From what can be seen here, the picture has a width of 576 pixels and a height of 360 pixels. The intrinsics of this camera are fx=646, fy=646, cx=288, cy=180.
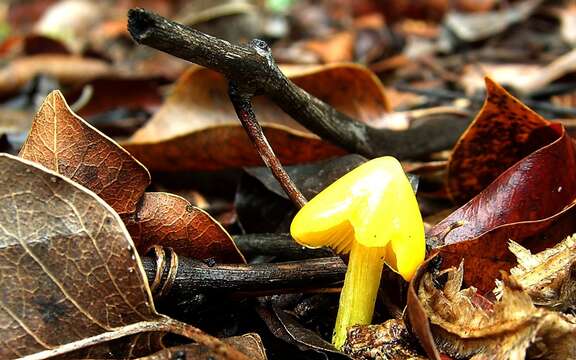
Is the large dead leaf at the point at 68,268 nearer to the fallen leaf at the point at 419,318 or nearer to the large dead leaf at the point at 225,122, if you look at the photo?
the fallen leaf at the point at 419,318

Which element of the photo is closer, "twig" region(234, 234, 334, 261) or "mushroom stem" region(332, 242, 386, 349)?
"mushroom stem" region(332, 242, 386, 349)

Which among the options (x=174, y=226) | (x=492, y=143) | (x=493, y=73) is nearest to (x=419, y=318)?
(x=174, y=226)

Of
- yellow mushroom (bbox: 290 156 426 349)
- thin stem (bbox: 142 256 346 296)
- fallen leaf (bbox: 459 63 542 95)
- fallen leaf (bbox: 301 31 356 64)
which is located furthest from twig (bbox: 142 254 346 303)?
fallen leaf (bbox: 301 31 356 64)

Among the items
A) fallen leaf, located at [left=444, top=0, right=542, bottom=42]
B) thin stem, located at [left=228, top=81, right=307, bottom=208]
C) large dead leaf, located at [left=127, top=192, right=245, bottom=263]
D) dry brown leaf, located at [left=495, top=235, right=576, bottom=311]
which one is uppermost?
thin stem, located at [left=228, top=81, right=307, bottom=208]

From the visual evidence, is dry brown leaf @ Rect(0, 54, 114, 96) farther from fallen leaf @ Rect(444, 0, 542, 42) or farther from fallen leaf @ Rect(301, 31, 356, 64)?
fallen leaf @ Rect(444, 0, 542, 42)

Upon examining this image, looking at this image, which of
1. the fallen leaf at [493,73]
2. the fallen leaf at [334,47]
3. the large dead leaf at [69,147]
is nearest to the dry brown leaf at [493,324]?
the large dead leaf at [69,147]

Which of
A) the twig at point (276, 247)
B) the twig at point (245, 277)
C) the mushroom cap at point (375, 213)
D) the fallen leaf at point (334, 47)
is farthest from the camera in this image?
the fallen leaf at point (334, 47)

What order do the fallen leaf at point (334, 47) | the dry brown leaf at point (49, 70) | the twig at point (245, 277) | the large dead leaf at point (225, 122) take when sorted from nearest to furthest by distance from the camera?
the twig at point (245, 277)
the large dead leaf at point (225, 122)
the dry brown leaf at point (49, 70)
the fallen leaf at point (334, 47)
